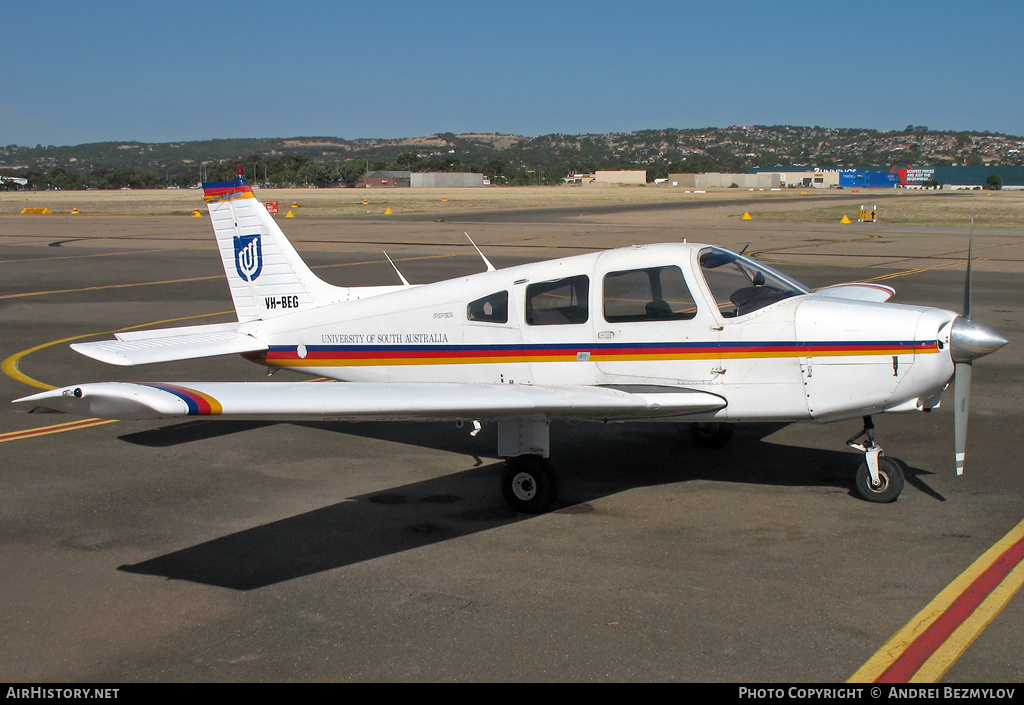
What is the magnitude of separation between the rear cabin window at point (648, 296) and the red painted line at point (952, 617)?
2.92 meters

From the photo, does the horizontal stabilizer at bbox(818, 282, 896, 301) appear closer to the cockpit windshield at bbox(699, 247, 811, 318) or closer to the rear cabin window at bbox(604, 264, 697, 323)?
the cockpit windshield at bbox(699, 247, 811, 318)

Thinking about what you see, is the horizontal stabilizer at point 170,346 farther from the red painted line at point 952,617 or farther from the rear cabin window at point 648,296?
the red painted line at point 952,617

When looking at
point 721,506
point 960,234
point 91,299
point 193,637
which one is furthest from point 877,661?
point 960,234

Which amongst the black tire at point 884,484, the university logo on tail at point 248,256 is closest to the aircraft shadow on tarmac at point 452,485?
the black tire at point 884,484

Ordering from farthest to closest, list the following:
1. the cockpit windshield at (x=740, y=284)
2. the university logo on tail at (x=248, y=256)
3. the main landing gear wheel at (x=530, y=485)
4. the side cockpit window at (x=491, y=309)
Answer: the university logo on tail at (x=248, y=256), the side cockpit window at (x=491, y=309), the cockpit windshield at (x=740, y=284), the main landing gear wheel at (x=530, y=485)

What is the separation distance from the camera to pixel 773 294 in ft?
25.2

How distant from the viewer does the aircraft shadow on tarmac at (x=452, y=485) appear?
21.6ft

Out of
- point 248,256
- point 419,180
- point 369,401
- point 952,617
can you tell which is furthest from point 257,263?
point 419,180

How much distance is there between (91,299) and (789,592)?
1908 cm

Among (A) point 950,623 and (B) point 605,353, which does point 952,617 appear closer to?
(A) point 950,623

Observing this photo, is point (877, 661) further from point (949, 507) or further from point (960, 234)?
point (960, 234)

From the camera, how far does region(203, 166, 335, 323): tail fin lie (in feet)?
32.8

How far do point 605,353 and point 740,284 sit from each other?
4.25 feet

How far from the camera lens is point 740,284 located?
779 centimetres
